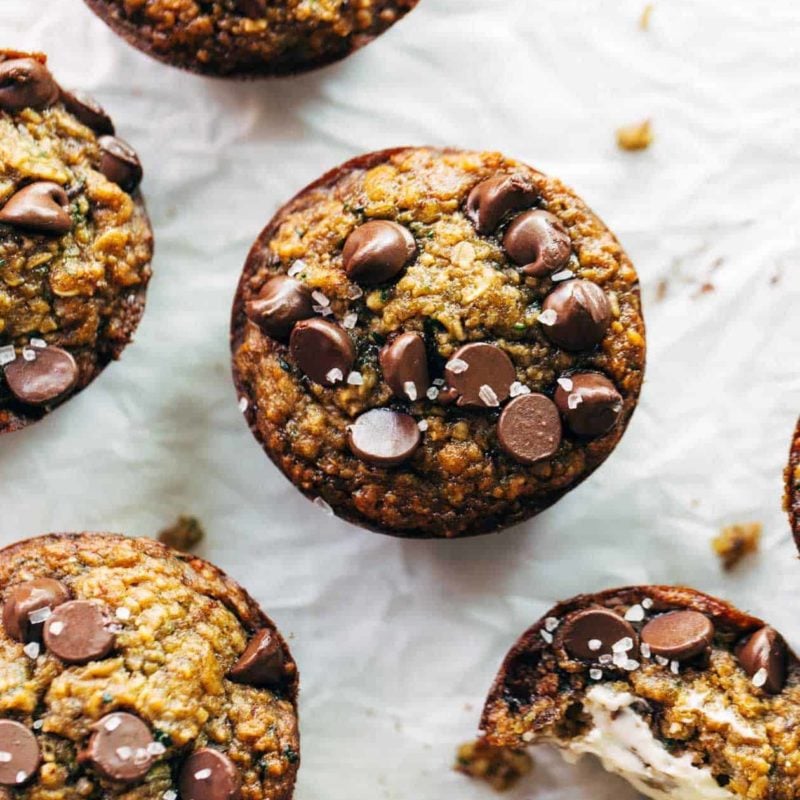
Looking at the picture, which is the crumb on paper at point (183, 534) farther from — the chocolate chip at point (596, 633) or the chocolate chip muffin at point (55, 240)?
the chocolate chip at point (596, 633)

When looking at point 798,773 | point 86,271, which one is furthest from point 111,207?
point 798,773

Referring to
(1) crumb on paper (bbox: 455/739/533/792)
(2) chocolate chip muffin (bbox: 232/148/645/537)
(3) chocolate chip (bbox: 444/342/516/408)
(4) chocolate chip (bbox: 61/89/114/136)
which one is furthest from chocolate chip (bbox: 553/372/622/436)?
(4) chocolate chip (bbox: 61/89/114/136)

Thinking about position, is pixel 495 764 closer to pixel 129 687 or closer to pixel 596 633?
pixel 596 633

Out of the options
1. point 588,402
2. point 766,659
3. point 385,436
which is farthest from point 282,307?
point 766,659

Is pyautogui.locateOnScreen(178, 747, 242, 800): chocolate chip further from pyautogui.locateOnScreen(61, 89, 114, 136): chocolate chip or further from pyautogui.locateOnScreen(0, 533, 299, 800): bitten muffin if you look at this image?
pyautogui.locateOnScreen(61, 89, 114, 136): chocolate chip

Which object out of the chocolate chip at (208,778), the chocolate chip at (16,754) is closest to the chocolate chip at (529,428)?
the chocolate chip at (208,778)
